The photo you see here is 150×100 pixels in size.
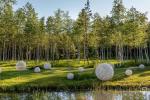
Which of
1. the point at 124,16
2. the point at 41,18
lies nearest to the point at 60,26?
the point at 41,18

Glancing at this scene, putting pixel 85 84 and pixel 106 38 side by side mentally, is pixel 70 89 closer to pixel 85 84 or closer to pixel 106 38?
pixel 85 84

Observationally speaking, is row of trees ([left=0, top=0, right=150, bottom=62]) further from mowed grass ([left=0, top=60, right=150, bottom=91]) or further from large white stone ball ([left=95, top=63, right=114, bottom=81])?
large white stone ball ([left=95, top=63, right=114, bottom=81])

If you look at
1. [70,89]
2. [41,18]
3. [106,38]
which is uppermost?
[41,18]

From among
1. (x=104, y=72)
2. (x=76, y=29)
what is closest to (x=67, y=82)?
(x=104, y=72)

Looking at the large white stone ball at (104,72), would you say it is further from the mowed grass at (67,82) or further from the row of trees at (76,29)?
the row of trees at (76,29)

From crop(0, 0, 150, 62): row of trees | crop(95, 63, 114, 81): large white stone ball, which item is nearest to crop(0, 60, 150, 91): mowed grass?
crop(95, 63, 114, 81): large white stone ball

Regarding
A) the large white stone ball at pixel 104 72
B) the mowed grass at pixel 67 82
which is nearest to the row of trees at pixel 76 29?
the mowed grass at pixel 67 82

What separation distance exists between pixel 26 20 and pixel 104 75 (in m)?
59.4

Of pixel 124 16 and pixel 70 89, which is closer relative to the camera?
pixel 70 89

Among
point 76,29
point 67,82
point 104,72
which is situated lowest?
point 67,82

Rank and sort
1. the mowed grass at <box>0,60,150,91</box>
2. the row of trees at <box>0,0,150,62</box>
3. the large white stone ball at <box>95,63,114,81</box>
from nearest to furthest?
1. the mowed grass at <box>0,60,150,91</box>
2. the large white stone ball at <box>95,63,114,81</box>
3. the row of trees at <box>0,0,150,62</box>

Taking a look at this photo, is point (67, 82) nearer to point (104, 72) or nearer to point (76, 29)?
point (104, 72)

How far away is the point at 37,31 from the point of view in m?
98.6

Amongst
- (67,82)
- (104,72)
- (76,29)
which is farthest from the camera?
(76,29)
